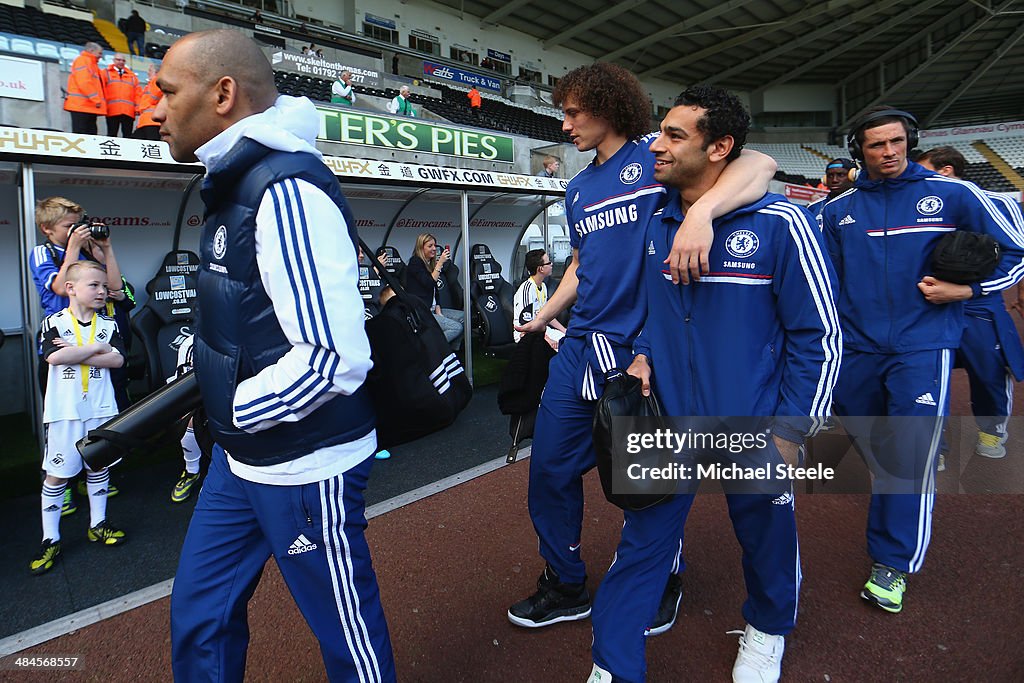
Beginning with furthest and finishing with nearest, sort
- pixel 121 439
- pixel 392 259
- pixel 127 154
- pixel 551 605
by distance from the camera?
pixel 392 259, pixel 127 154, pixel 551 605, pixel 121 439

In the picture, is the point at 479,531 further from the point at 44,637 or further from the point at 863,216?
the point at 863,216

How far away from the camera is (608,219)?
88.0 inches

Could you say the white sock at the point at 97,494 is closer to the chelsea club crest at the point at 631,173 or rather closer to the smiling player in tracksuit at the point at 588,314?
the smiling player in tracksuit at the point at 588,314

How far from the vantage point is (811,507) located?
11.5 ft

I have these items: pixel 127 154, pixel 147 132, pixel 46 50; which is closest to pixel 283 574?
pixel 127 154

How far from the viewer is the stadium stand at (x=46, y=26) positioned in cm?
1284

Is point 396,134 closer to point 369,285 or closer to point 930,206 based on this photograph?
point 369,285

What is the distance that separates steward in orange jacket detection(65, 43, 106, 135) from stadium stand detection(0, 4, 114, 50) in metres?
7.12

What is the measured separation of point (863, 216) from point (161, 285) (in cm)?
598

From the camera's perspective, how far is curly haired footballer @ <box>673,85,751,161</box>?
1.75 m

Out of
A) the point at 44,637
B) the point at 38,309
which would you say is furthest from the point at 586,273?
the point at 38,309

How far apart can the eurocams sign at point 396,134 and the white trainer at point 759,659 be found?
8616 mm

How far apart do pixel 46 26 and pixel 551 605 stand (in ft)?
59.5

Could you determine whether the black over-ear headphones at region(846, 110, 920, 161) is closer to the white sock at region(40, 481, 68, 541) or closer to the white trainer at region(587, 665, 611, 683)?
the white trainer at region(587, 665, 611, 683)
